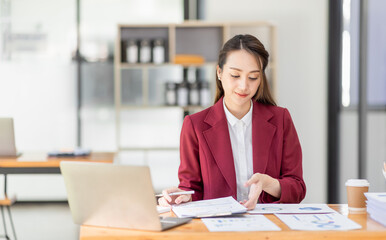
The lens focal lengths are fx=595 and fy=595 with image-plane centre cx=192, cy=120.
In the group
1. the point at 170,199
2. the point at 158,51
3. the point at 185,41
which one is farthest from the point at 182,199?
the point at 185,41

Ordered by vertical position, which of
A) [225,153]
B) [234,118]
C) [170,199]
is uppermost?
[234,118]

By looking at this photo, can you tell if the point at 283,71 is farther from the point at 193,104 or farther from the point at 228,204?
the point at 228,204

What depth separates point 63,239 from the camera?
4.77 meters

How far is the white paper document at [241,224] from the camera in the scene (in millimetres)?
1750

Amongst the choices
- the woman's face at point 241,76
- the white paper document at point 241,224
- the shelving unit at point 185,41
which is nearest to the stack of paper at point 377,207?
the white paper document at point 241,224

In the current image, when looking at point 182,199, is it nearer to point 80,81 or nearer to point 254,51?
point 254,51

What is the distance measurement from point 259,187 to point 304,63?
3.95 m

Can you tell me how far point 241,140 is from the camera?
2432 mm

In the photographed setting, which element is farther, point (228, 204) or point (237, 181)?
point (237, 181)

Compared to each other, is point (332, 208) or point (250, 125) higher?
point (250, 125)

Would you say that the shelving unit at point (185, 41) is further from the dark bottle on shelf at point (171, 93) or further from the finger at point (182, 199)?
the finger at point (182, 199)

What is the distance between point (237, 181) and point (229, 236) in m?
0.69

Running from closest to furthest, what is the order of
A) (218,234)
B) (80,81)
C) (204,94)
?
(218,234) < (204,94) < (80,81)

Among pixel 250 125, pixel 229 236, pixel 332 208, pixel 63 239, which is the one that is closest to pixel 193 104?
pixel 63 239
